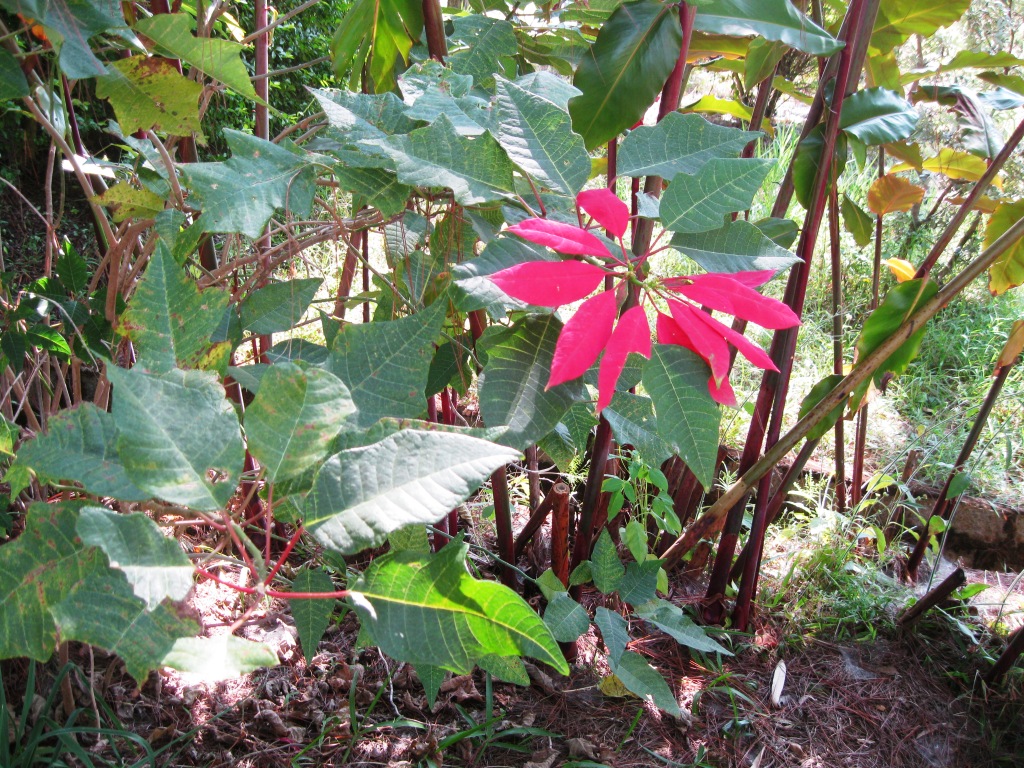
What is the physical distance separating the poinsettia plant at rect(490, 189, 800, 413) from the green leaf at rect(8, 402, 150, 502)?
28 cm

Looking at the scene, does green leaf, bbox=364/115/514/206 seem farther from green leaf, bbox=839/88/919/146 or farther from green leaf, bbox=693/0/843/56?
green leaf, bbox=839/88/919/146

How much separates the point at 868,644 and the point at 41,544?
4.84ft

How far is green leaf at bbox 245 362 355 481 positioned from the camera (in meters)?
0.42

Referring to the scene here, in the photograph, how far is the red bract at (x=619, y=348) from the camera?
525 mm

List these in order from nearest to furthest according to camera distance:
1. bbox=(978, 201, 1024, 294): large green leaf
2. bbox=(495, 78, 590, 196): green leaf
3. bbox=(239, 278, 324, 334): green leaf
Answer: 1. bbox=(495, 78, 590, 196): green leaf
2. bbox=(239, 278, 324, 334): green leaf
3. bbox=(978, 201, 1024, 294): large green leaf

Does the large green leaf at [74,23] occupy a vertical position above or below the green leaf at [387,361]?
above

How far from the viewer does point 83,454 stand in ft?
1.46

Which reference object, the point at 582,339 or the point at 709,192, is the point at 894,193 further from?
the point at 582,339

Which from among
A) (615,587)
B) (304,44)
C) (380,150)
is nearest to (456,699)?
(615,587)

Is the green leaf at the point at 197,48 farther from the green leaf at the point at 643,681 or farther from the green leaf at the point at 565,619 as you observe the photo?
the green leaf at the point at 643,681

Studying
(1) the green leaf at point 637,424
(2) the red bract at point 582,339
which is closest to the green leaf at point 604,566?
(1) the green leaf at point 637,424

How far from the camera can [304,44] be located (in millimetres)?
3873

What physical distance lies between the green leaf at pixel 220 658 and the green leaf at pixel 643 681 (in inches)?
26.0

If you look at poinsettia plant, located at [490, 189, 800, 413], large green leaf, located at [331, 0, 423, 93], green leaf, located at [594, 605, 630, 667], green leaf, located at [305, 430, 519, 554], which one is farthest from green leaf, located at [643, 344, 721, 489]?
large green leaf, located at [331, 0, 423, 93]
